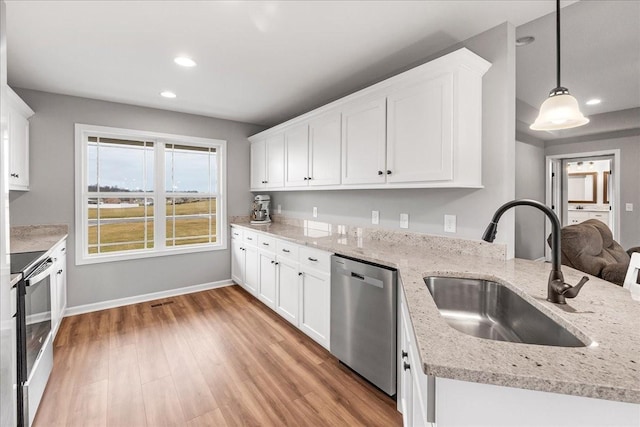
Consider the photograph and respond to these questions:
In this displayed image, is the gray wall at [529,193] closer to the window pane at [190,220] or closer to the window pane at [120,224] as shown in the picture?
the window pane at [190,220]

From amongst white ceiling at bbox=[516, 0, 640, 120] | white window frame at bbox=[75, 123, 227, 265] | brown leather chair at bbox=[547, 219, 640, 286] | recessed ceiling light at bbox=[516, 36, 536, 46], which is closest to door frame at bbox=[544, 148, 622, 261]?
white ceiling at bbox=[516, 0, 640, 120]

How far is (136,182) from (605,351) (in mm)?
4436

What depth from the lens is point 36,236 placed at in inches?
121

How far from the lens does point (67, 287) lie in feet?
10.8

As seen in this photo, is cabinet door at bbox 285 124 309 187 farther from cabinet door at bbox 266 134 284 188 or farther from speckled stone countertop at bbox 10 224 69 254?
speckled stone countertop at bbox 10 224 69 254

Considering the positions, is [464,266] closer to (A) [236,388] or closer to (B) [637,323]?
(B) [637,323]

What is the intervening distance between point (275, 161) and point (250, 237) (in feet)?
3.51

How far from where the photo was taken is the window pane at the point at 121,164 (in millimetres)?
3553

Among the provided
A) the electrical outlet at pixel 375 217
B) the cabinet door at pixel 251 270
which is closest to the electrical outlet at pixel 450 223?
the electrical outlet at pixel 375 217

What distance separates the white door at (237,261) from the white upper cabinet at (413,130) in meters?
1.82

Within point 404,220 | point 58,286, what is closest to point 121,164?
point 58,286

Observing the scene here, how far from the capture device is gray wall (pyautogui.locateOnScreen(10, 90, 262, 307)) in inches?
123

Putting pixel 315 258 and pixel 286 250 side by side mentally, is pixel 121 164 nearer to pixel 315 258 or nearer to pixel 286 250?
pixel 286 250

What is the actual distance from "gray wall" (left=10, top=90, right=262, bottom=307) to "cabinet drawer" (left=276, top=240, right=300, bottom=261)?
1.65 meters
